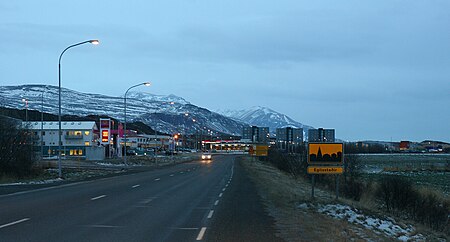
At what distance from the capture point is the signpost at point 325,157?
21.3 meters

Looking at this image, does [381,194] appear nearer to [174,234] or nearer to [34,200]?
[34,200]

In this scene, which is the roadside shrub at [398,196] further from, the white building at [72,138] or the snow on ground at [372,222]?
the white building at [72,138]

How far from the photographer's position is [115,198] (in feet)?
75.8

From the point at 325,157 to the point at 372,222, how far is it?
334 cm

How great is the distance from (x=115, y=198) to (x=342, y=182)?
25.8 meters

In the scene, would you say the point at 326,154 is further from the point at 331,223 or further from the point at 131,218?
the point at 131,218

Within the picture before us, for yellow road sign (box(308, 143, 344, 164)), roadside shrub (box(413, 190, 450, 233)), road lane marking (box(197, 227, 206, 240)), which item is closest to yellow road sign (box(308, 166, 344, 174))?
yellow road sign (box(308, 143, 344, 164))

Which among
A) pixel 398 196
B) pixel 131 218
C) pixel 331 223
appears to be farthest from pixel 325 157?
pixel 398 196

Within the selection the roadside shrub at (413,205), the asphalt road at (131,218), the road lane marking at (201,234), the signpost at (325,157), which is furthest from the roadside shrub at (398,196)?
the road lane marking at (201,234)

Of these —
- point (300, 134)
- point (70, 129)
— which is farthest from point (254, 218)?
point (300, 134)

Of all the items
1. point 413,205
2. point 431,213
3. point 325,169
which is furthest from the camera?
point 413,205

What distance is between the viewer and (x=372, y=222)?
19188mm

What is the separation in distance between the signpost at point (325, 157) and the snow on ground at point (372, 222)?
1406mm

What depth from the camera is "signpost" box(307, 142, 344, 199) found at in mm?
21297
